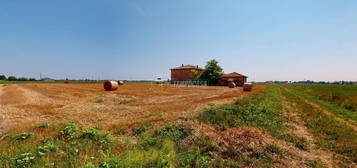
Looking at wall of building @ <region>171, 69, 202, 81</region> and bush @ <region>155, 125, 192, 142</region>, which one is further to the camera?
wall of building @ <region>171, 69, 202, 81</region>

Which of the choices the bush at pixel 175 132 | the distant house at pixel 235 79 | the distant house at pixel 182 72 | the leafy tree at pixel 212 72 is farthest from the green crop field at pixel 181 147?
the distant house at pixel 182 72

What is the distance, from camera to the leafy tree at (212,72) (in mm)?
55719

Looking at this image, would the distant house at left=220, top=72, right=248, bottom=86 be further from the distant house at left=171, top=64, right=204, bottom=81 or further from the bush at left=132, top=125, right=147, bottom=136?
the bush at left=132, top=125, right=147, bottom=136

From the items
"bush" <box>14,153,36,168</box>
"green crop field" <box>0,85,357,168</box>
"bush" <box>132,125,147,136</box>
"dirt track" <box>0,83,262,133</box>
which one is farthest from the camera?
"dirt track" <box>0,83,262,133</box>

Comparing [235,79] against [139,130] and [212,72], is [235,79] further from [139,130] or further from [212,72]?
[139,130]

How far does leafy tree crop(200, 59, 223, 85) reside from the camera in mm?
55719

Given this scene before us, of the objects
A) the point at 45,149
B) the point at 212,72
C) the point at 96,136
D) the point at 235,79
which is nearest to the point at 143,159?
the point at 96,136

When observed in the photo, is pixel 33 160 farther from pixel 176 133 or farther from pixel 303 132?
pixel 303 132

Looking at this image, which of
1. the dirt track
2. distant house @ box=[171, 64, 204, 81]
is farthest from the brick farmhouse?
the dirt track

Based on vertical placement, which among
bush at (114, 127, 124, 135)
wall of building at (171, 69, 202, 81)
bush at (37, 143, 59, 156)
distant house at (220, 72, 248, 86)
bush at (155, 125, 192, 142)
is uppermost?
wall of building at (171, 69, 202, 81)

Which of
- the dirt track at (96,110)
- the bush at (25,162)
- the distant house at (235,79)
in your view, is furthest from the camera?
the distant house at (235,79)

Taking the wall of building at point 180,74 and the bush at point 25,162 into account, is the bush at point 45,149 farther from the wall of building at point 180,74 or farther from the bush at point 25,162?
the wall of building at point 180,74

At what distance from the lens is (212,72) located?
183 feet

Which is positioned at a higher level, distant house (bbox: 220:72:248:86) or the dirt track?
distant house (bbox: 220:72:248:86)
